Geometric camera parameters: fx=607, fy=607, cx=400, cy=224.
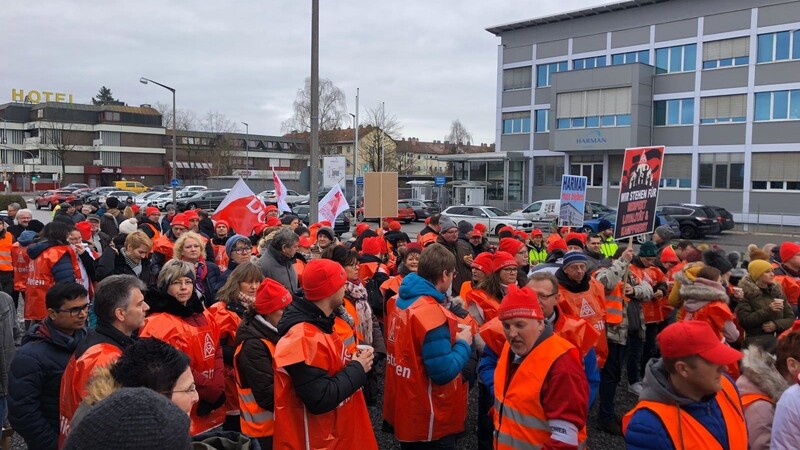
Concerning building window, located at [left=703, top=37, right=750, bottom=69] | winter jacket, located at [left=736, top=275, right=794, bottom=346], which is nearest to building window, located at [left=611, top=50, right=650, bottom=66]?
building window, located at [left=703, top=37, right=750, bottom=69]

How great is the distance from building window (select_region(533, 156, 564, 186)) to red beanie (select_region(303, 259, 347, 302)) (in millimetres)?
41999

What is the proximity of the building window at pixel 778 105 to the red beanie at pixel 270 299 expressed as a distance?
38561 mm

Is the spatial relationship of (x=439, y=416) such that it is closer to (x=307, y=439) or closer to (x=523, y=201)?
(x=307, y=439)

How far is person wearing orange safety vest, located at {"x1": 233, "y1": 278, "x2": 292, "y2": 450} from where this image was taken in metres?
3.58

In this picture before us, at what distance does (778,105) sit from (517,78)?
720 inches

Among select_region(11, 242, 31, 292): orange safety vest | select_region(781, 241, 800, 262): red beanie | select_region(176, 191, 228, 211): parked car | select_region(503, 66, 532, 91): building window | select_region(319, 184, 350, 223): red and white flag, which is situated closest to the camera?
select_region(781, 241, 800, 262): red beanie

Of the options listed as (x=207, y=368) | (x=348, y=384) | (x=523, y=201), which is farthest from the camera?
(x=523, y=201)

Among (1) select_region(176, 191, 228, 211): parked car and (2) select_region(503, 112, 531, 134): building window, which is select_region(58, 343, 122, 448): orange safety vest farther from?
(2) select_region(503, 112, 531, 134): building window

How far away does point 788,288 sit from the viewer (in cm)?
645

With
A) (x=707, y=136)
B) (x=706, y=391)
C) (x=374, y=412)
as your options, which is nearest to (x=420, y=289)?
(x=706, y=391)

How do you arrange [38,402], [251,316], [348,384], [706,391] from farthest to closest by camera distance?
[251,316]
[38,402]
[348,384]
[706,391]

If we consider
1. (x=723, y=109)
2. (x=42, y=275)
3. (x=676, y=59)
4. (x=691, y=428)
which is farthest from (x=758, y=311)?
(x=676, y=59)

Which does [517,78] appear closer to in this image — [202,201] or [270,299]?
[202,201]

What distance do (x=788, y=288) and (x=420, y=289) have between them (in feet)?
15.4
